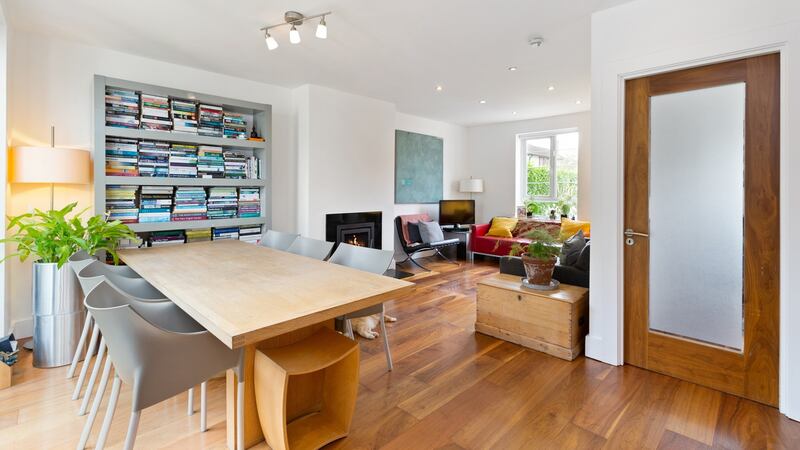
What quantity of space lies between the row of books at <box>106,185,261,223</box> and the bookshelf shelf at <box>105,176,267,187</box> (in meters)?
0.10

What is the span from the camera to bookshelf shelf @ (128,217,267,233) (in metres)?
3.38

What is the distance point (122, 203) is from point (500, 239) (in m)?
4.94

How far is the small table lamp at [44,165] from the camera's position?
2689mm

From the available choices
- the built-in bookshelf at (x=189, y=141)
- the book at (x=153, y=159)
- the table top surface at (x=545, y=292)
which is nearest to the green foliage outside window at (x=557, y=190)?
the table top surface at (x=545, y=292)

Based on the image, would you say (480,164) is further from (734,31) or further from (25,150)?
(25,150)

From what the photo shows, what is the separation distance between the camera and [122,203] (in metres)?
3.31

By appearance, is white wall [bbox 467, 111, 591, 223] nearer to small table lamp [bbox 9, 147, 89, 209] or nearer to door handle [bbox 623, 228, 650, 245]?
door handle [bbox 623, 228, 650, 245]

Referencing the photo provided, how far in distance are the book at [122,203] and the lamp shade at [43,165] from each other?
41 cm

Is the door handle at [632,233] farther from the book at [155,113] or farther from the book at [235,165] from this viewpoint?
the book at [155,113]

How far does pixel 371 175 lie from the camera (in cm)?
514

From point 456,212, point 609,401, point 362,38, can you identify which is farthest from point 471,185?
point 609,401

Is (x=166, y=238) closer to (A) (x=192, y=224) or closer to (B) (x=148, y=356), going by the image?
(A) (x=192, y=224)

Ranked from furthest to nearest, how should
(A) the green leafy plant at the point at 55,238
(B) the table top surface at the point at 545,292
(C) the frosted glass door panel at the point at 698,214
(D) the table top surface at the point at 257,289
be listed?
(B) the table top surface at the point at 545,292
(A) the green leafy plant at the point at 55,238
(C) the frosted glass door panel at the point at 698,214
(D) the table top surface at the point at 257,289

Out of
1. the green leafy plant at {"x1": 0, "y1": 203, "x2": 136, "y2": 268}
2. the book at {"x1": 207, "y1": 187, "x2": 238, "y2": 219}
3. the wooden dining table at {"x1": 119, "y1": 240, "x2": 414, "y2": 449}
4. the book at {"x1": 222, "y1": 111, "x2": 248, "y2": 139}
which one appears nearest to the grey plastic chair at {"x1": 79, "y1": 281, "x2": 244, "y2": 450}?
the wooden dining table at {"x1": 119, "y1": 240, "x2": 414, "y2": 449}
